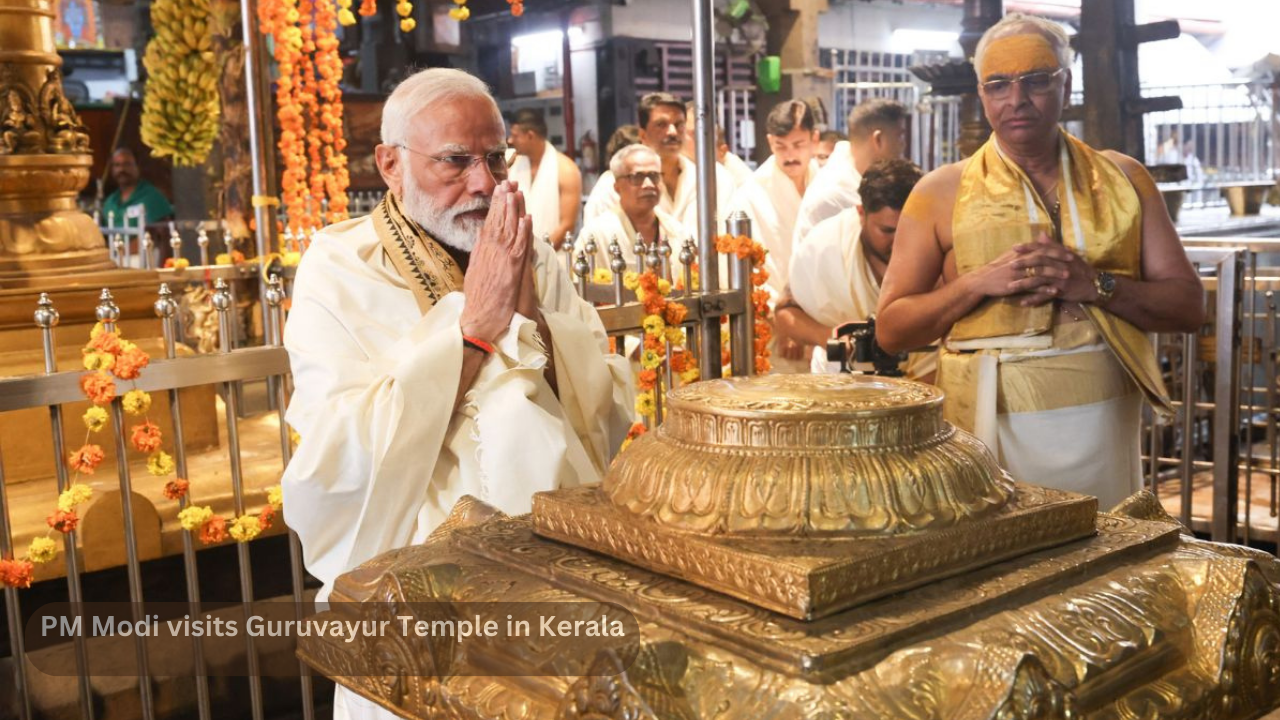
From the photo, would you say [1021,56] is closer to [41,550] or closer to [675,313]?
[675,313]

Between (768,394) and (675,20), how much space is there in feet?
41.7

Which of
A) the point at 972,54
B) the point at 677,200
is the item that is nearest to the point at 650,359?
the point at 677,200

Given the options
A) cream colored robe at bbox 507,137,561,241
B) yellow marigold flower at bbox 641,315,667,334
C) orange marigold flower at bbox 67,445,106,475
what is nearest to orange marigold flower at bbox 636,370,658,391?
yellow marigold flower at bbox 641,315,667,334

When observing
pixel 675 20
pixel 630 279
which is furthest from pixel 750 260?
pixel 675 20

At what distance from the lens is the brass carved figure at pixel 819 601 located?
1032 mm

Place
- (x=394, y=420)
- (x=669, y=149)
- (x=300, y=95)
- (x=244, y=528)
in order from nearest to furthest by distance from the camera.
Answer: (x=394, y=420)
(x=244, y=528)
(x=669, y=149)
(x=300, y=95)

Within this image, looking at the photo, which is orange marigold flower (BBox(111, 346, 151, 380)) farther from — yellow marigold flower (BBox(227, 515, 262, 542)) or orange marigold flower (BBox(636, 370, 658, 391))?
orange marigold flower (BBox(636, 370, 658, 391))

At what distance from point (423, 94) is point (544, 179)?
211 inches

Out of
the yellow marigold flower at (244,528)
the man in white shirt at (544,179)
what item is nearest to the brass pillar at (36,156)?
the yellow marigold flower at (244,528)

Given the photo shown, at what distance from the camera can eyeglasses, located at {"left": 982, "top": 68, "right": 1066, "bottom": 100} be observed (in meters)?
2.64

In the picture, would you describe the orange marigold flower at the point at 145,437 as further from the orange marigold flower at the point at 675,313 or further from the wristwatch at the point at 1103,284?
the wristwatch at the point at 1103,284

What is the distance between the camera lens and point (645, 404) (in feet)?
11.0

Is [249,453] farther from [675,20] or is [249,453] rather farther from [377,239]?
[675,20]

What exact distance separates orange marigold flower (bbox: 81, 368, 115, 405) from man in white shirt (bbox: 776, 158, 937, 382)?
2.28m
